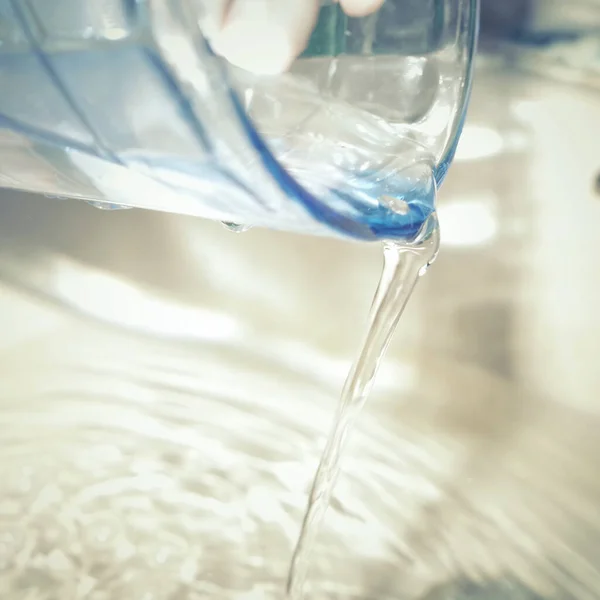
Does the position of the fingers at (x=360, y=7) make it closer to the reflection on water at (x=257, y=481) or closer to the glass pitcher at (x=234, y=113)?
the glass pitcher at (x=234, y=113)

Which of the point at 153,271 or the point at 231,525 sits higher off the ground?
the point at 153,271

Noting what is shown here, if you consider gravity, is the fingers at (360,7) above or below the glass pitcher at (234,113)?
above

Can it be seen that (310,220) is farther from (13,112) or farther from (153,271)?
(153,271)

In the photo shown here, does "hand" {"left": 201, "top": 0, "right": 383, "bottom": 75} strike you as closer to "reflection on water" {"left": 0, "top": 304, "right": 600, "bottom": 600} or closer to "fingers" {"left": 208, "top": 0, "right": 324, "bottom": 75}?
"fingers" {"left": 208, "top": 0, "right": 324, "bottom": 75}

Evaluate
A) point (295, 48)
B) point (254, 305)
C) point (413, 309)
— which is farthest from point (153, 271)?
point (295, 48)

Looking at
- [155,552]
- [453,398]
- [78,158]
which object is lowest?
[155,552]

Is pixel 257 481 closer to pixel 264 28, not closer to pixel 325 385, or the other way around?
pixel 325 385

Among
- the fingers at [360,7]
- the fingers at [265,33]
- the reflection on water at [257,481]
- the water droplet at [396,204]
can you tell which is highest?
the fingers at [360,7]

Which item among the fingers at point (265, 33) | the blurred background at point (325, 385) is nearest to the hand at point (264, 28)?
the fingers at point (265, 33)

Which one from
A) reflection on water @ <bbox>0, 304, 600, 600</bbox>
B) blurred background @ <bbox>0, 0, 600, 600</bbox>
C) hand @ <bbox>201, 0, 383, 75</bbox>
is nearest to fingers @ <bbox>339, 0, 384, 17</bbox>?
hand @ <bbox>201, 0, 383, 75</bbox>
